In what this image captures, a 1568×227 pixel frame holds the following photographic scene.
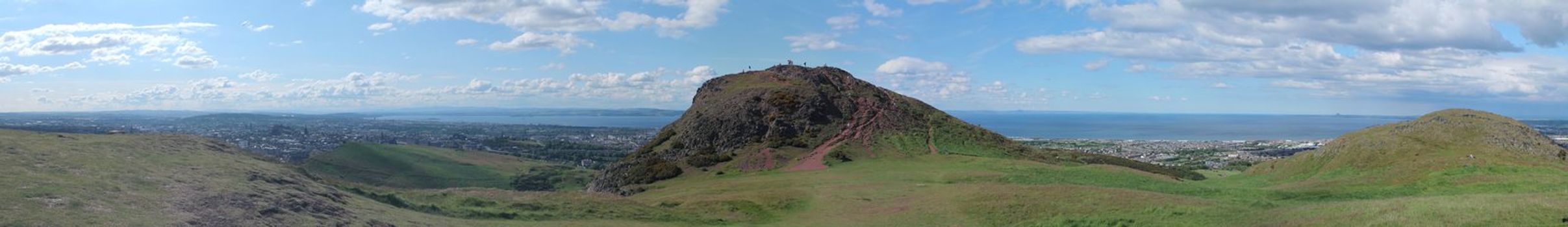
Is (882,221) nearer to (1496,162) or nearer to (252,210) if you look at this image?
(252,210)

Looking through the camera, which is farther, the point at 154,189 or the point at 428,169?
the point at 428,169

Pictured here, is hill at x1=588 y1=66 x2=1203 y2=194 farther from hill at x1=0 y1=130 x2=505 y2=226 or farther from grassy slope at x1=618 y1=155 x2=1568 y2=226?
hill at x1=0 y1=130 x2=505 y2=226

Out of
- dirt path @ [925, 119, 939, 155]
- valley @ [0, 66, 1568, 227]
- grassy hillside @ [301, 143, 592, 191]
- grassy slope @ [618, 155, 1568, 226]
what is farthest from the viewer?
grassy hillside @ [301, 143, 592, 191]

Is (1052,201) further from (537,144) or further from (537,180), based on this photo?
(537,144)

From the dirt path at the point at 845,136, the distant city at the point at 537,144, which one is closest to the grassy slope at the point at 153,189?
the dirt path at the point at 845,136

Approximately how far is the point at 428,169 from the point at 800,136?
45013mm

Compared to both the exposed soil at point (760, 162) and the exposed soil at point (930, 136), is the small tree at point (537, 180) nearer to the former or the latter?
the exposed soil at point (760, 162)

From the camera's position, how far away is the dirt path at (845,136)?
157 ft

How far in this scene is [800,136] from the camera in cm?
5638

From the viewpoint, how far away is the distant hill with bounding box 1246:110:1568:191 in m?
31.8

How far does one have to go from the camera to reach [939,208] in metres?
30.6

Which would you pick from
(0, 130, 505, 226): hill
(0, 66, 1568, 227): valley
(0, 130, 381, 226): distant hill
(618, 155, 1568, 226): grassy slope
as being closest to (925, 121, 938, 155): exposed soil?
(0, 66, 1568, 227): valley

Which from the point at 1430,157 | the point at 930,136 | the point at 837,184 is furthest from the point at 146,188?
the point at 930,136

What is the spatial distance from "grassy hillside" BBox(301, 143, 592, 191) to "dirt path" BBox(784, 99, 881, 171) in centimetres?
2275
